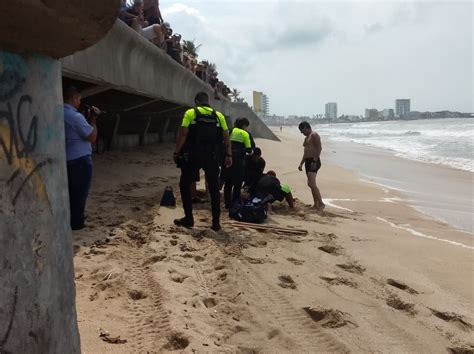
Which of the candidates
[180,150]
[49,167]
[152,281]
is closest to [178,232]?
[180,150]

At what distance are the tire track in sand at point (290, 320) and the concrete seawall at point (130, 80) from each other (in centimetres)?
379

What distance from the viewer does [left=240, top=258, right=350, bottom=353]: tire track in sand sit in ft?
11.0

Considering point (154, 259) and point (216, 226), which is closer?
point (154, 259)

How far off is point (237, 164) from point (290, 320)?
4.15 m

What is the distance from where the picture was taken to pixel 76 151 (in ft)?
16.7

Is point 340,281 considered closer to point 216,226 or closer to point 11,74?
point 216,226

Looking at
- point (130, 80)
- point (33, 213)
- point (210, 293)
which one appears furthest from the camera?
point (130, 80)

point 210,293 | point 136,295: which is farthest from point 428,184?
point 136,295

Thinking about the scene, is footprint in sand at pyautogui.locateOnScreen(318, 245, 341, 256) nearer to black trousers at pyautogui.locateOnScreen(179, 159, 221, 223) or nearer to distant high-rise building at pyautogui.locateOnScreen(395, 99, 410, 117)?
black trousers at pyautogui.locateOnScreen(179, 159, 221, 223)

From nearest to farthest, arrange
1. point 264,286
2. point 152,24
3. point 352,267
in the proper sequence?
point 264,286 → point 352,267 → point 152,24

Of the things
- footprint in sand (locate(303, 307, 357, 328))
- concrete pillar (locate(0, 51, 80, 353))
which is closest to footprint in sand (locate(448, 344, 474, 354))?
footprint in sand (locate(303, 307, 357, 328))

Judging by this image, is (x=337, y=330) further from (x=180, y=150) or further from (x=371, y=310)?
(x=180, y=150)

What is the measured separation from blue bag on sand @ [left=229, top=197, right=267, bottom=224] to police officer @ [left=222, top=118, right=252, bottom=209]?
0.53 metres

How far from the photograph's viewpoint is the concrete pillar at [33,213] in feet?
5.85
